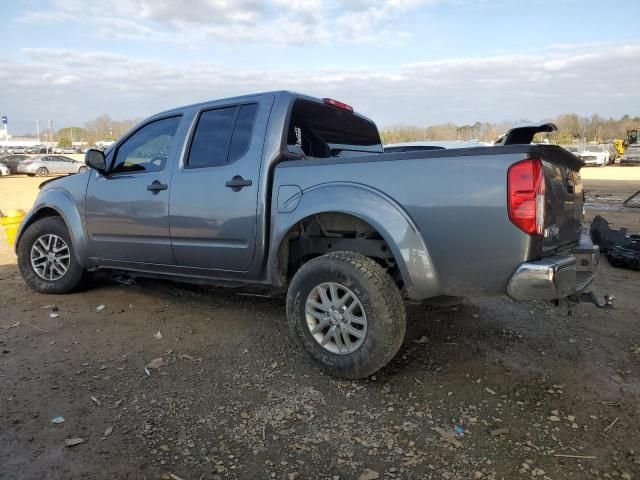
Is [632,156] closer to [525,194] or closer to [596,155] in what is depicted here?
[596,155]

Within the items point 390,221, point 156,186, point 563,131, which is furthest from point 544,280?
point 563,131

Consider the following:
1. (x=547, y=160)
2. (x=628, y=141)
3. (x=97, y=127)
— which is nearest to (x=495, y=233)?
(x=547, y=160)

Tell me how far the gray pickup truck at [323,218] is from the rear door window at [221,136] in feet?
0.04

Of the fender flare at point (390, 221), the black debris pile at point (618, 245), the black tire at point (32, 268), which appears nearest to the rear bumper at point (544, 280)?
the fender flare at point (390, 221)

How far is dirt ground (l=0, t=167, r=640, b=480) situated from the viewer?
95.3 inches

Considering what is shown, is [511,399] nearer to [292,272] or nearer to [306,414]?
[306,414]

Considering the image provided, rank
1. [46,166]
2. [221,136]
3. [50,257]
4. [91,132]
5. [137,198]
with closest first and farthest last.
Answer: [221,136] < [137,198] < [50,257] < [46,166] < [91,132]

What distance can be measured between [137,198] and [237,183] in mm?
1135

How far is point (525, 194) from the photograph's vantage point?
2.69 meters

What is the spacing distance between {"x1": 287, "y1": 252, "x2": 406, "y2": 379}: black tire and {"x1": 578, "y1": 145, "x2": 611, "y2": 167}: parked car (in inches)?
1490

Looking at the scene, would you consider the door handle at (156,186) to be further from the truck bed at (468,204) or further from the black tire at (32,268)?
the truck bed at (468,204)

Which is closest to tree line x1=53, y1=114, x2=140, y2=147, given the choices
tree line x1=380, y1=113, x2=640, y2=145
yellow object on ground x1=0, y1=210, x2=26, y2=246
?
tree line x1=380, y1=113, x2=640, y2=145

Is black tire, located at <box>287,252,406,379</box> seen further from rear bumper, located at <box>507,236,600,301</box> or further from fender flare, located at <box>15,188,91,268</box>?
fender flare, located at <box>15,188,91,268</box>

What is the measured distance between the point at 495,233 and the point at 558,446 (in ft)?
3.70
